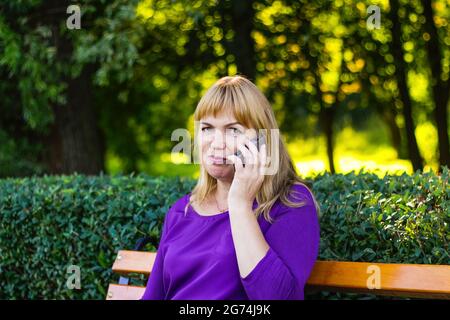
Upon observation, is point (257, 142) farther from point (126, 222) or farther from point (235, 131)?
point (126, 222)

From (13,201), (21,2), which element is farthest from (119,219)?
(21,2)

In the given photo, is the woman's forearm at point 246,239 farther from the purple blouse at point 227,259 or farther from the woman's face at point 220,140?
the woman's face at point 220,140

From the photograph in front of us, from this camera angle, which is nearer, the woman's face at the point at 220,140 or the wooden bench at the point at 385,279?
the wooden bench at the point at 385,279

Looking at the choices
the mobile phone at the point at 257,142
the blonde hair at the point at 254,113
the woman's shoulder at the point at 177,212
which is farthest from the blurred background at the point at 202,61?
the mobile phone at the point at 257,142

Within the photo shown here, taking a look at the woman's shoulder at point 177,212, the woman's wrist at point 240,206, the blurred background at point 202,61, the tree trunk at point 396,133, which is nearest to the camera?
the woman's wrist at point 240,206

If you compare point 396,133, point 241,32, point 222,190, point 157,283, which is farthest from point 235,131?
point 396,133

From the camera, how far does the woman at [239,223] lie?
104 inches

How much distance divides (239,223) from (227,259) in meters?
0.20

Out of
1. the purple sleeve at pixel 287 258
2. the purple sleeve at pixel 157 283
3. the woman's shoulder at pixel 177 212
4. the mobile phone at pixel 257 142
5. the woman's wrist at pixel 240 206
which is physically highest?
the mobile phone at pixel 257 142

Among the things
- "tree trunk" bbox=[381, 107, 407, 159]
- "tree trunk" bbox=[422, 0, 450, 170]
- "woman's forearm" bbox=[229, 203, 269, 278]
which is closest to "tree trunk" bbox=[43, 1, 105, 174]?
"tree trunk" bbox=[422, 0, 450, 170]

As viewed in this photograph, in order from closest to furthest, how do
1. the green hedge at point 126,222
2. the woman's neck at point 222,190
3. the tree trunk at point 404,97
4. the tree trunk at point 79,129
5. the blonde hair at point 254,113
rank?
the blonde hair at point 254,113 → the woman's neck at point 222,190 → the green hedge at point 126,222 → the tree trunk at point 404,97 → the tree trunk at point 79,129

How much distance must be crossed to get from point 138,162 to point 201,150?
38.9 ft

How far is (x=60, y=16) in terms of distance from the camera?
8.79m

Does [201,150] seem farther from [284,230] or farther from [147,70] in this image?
[147,70]
